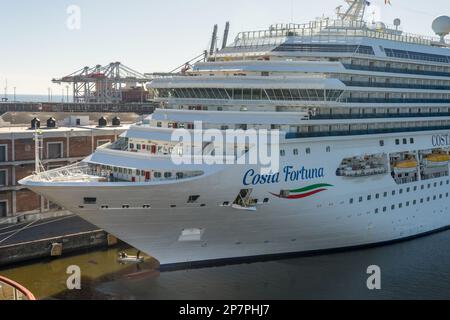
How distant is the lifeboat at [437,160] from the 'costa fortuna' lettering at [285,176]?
26.8 ft

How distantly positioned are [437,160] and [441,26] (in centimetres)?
1055

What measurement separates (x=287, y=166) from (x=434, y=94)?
1202 centimetres

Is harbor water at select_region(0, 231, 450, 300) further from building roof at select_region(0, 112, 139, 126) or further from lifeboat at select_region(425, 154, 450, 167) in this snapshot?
building roof at select_region(0, 112, 139, 126)

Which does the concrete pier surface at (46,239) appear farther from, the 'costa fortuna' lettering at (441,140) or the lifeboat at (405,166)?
the 'costa fortuna' lettering at (441,140)

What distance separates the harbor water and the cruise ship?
0.65 metres

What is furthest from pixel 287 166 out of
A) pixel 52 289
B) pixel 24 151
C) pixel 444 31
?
pixel 444 31

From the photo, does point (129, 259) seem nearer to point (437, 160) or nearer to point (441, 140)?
point (437, 160)

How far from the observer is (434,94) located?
29.0m

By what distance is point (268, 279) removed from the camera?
22.0 m

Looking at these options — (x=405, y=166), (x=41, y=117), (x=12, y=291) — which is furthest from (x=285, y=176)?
(x=41, y=117)

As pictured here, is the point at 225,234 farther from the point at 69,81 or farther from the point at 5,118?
the point at 69,81

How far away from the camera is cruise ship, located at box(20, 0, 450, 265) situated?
2005 centimetres

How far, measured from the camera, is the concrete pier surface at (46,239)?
25.4m

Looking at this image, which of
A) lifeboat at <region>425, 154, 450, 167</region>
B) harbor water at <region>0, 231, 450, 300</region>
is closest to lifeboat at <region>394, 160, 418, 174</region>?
lifeboat at <region>425, 154, 450, 167</region>
